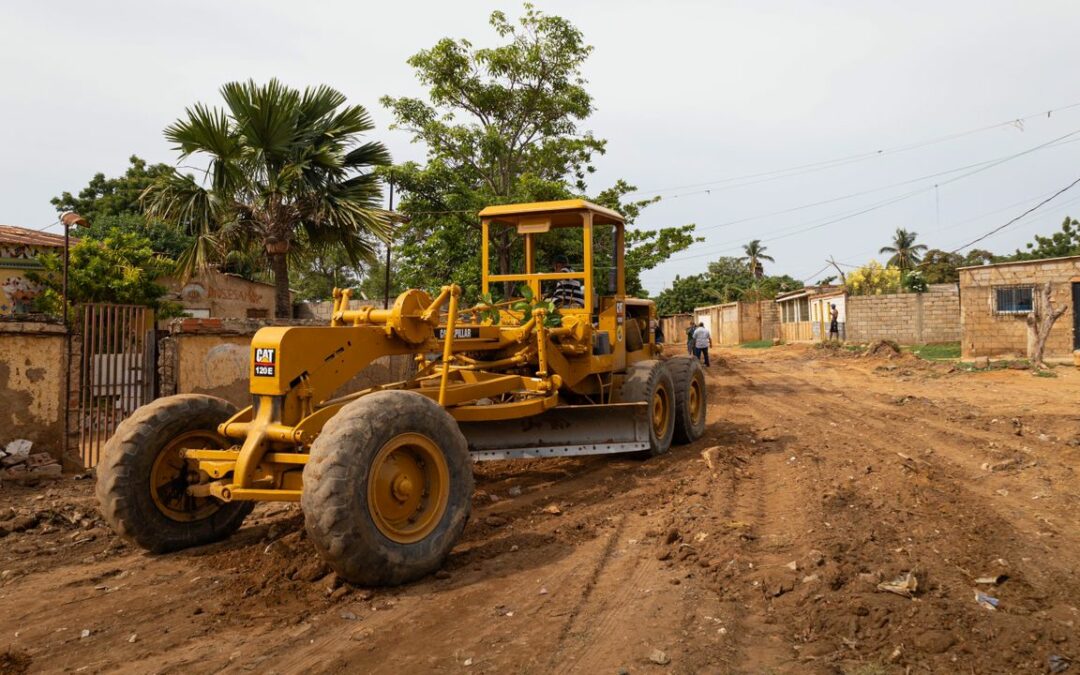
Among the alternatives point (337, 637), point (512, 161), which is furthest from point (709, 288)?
point (337, 637)

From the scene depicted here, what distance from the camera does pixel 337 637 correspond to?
3.56 m

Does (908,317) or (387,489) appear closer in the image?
(387,489)

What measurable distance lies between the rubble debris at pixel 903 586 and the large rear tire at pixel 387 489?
2358 millimetres

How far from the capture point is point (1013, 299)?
74.5 ft

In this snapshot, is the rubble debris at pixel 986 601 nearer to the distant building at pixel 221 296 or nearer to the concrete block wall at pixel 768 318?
the distant building at pixel 221 296

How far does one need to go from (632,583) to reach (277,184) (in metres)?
8.96

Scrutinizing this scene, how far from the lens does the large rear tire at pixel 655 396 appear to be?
7.71m

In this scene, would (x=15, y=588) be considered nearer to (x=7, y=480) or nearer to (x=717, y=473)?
(x=7, y=480)

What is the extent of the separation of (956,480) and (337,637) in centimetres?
542

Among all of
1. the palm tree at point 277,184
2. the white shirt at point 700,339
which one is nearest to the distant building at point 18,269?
the palm tree at point 277,184

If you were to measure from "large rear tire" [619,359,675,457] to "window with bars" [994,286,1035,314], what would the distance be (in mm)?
18962

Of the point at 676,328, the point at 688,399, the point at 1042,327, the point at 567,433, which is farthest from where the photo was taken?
the point at 676,328

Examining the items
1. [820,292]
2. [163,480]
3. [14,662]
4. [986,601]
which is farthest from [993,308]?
[14,662]

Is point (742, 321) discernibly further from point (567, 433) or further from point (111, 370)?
point (111, 370)
